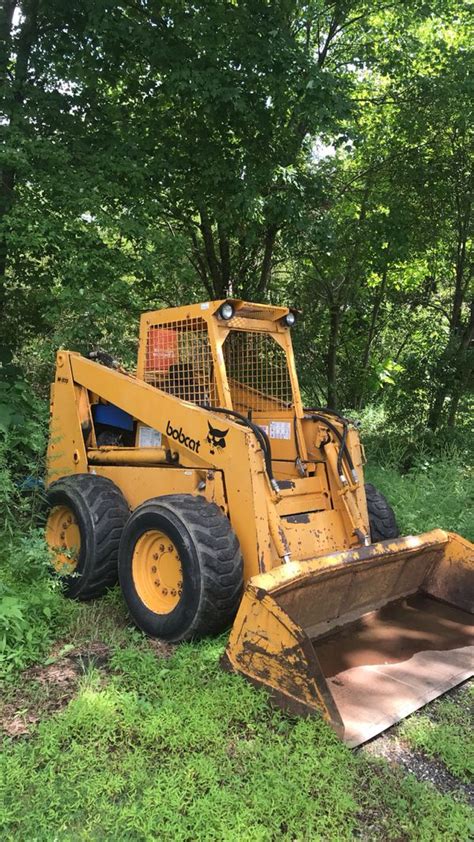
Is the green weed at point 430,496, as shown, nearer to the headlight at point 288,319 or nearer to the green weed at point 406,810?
the headlight at point 288,319

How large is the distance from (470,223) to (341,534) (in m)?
8.96

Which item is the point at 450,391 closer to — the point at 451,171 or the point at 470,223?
the point at 470,223

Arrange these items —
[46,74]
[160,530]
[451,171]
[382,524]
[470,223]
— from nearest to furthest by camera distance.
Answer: [160,530] < [382,524] < [46,74] < [451,171] < [470,223]

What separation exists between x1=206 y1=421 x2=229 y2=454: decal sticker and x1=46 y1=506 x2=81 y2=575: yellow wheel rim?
4.45 feet

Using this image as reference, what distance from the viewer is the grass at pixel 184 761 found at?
2.35 m

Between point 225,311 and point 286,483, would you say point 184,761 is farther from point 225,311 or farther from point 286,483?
point 225,311

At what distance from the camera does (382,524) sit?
16.1 feet

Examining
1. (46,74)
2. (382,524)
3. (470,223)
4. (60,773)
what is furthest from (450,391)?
(60,773)

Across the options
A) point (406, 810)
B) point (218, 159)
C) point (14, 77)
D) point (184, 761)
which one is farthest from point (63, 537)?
point (14, 77)

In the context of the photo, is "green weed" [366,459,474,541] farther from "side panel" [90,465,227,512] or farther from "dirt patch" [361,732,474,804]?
"dirt patch" [361,732,474,804]

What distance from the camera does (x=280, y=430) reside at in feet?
16.2

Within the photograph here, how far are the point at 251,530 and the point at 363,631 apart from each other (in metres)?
1.01

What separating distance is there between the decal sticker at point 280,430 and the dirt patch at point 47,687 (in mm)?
2086

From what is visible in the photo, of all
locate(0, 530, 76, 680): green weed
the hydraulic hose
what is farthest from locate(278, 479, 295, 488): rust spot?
locate(0, 530, 76, 680): green weed
